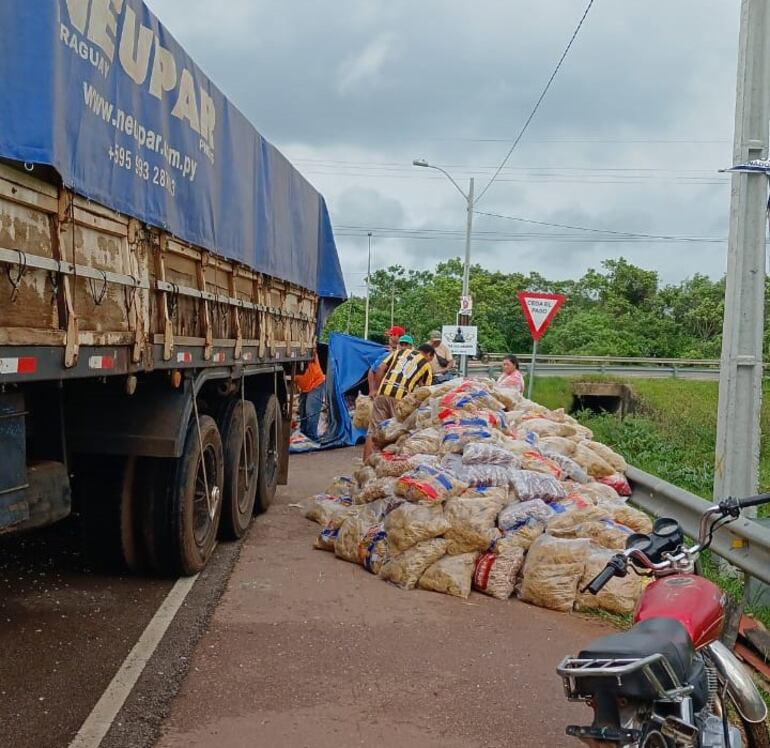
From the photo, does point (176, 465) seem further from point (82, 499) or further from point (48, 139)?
point (48, 139)

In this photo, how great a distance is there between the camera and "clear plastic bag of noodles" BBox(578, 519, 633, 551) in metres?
6.86

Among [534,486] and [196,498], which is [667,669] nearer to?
[534,486]

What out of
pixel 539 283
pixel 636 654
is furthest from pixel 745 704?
pixel 539 283

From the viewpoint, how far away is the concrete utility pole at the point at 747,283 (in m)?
7.26

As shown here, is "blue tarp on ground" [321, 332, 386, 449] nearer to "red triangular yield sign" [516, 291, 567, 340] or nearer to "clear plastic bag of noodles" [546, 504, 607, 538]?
"red triangular yield sign" [516, 291, 567, 340]

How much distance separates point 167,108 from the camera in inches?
234

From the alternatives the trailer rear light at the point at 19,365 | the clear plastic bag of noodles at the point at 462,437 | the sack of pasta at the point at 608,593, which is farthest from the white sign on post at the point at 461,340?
the trailer rear light at the point at 19,365

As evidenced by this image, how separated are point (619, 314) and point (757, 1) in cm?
4890

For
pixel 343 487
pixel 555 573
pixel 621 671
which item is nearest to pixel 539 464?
pixel 555 573

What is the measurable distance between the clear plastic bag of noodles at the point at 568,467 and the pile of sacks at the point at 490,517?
11mm

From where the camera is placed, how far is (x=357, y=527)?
24.9 ft

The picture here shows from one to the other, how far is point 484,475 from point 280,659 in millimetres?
2830

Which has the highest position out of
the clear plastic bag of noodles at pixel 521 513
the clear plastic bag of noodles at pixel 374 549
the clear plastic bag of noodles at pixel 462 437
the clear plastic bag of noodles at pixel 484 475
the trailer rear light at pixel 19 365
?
the trailer rear light at pixel 19 365

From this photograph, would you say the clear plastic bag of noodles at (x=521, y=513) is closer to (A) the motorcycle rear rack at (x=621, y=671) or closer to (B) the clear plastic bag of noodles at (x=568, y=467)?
(B) the clear plastic bag of noodles at (x=568, y=467)
